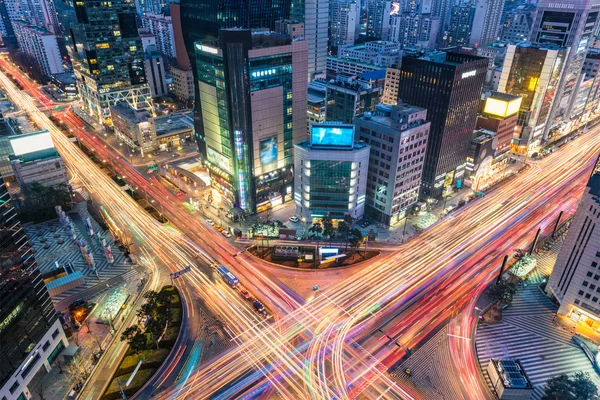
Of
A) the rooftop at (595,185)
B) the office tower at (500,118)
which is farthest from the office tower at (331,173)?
the office tower at (500,118)

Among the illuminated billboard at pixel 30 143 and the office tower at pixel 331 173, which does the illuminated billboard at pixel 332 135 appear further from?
the illuminated billboard at pixel 30 143

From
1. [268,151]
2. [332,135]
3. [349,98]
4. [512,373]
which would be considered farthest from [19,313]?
[349,98]

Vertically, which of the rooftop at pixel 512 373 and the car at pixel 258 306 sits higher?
the rooftop at pixel 512 373

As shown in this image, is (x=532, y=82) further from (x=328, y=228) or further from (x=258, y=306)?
(x=258, y=306)

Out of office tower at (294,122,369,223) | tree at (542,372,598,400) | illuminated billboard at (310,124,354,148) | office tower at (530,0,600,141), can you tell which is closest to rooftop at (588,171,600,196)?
tree at (542,372,598,400)

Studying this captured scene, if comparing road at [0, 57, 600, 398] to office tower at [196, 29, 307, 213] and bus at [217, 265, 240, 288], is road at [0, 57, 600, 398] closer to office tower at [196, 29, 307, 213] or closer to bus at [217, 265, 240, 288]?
bus at [217, 265, 240, 288]

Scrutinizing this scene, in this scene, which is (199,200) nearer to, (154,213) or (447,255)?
(154,213)

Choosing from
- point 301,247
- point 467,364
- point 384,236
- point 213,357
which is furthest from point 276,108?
point 467,364
